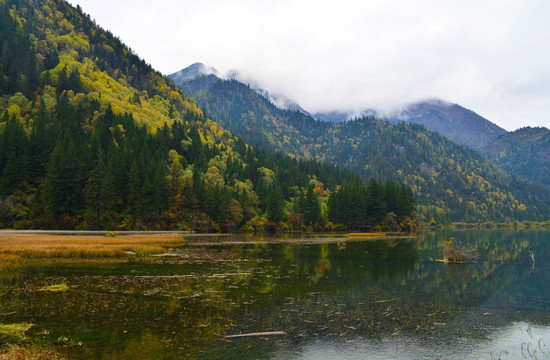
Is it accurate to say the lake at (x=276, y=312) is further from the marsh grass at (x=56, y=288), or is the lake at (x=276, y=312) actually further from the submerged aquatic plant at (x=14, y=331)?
the submerged aquatic plant at (x=14, y=331)

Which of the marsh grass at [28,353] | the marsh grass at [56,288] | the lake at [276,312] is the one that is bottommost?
the lake at [276,312]

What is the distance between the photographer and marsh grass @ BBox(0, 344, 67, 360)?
14.0m

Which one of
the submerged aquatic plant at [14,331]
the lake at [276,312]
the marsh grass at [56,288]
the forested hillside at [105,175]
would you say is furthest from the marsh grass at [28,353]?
the forested hillside at [105,175]

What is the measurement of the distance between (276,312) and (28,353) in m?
14.0

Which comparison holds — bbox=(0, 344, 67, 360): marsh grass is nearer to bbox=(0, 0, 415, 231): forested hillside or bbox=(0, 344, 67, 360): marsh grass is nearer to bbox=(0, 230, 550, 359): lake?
bbox=(0, 230, 550, 359): lake

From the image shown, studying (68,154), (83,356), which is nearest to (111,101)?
(68,154)

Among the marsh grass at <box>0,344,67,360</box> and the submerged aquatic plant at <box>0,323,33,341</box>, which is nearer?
the marsh grass at <box>0,344,67,360</box>

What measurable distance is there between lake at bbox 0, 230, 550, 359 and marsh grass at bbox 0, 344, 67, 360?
711 millimetres

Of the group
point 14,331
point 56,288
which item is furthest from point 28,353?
point 56,288

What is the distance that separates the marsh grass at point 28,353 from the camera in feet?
46.0

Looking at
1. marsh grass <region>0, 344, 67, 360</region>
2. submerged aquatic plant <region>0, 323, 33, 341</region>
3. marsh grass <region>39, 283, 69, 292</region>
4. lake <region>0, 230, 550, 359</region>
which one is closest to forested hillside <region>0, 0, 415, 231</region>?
lake <region>0, 230, 550, 359</region>

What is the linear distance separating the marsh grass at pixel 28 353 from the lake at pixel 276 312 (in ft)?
2.33

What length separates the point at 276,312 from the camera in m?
23.6

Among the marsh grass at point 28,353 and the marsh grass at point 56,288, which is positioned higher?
the marsh grass at point 28,353
